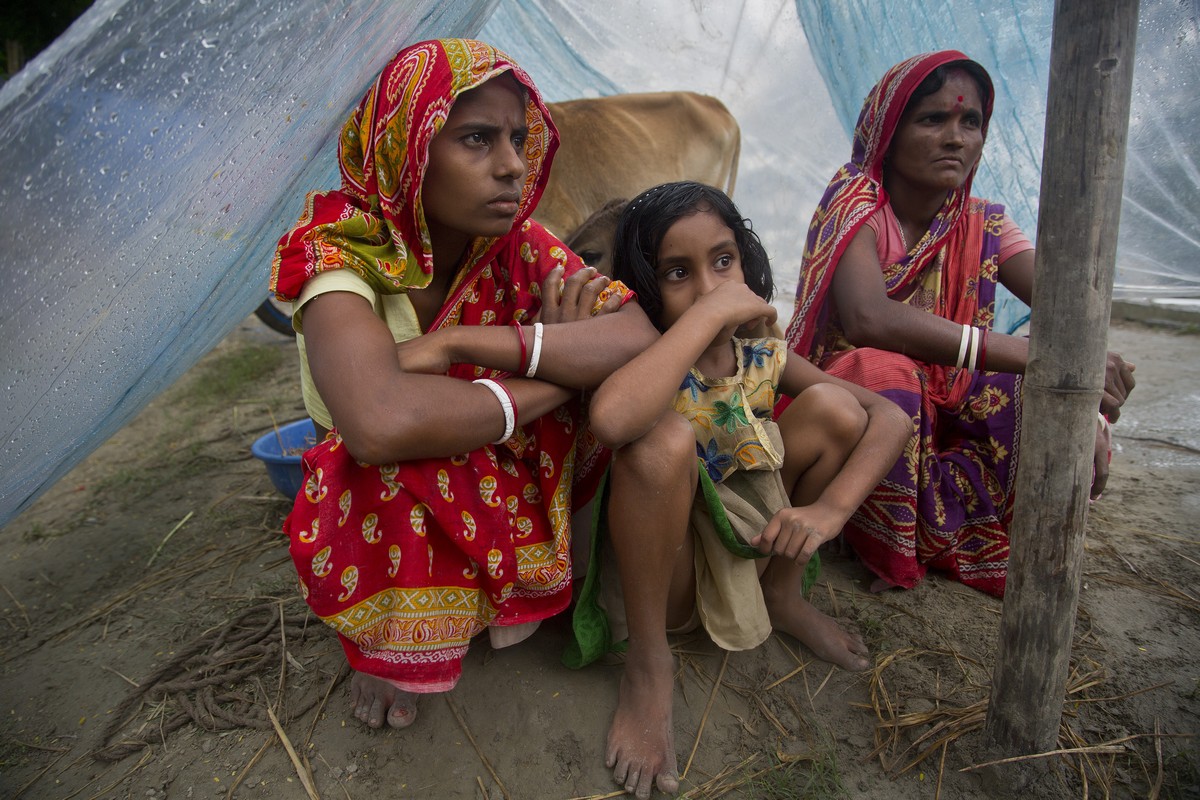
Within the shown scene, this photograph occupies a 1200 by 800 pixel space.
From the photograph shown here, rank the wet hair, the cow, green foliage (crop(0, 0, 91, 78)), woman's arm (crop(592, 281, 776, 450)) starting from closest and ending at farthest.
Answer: woman's arm (crop(592, 281, 776, 450))
the wet hair
the cow
green foliage (crop(0, 0, 91, 78))

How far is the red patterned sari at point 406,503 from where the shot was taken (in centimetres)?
154

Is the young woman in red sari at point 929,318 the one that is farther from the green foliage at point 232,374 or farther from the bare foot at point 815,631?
the green foliage at point 232,374

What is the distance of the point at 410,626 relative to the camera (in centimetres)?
157

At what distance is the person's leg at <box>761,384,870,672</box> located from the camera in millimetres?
1742

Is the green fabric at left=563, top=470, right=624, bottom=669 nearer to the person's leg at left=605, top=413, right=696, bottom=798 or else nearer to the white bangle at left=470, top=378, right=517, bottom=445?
the person's leg at left=605, top=413, right=696, bottom=798

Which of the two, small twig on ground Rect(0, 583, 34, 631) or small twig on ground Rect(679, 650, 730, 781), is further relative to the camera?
small twig on ground Rect(0, 583, 34, 631)

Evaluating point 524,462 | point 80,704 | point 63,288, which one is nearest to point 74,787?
point 80,704

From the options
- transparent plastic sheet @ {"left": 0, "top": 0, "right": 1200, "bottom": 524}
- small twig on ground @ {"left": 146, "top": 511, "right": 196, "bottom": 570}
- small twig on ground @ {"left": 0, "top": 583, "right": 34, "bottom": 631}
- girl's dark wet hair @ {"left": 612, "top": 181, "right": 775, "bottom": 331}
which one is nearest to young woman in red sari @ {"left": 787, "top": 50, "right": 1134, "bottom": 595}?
girl's dark wet hair @ {"left": 612, "top": 181, "right": 775, "bottom": 331}

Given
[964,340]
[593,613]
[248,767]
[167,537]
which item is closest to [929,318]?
[964,340]

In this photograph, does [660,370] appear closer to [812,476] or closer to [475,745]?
[812,476]

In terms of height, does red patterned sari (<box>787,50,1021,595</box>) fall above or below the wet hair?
below

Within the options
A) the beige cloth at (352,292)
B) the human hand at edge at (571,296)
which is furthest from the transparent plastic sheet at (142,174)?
the human hand at edge at (571,296)

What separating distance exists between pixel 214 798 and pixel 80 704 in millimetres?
627

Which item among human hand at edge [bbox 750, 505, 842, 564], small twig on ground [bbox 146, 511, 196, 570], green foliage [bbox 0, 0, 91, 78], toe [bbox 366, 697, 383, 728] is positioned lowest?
small twig on ground [bbox 146, 511, 196, 570]
